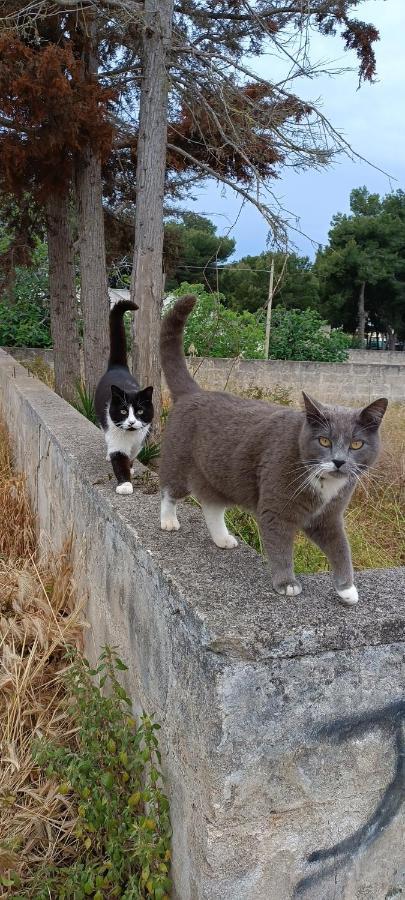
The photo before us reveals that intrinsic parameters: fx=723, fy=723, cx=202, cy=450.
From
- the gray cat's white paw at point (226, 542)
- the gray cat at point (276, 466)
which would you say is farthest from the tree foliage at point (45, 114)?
the gray cat's white paw at point (226, 542)

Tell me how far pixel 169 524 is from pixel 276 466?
70 cm

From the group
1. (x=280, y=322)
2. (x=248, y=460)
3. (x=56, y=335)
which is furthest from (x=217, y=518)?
(x=280, y=322)

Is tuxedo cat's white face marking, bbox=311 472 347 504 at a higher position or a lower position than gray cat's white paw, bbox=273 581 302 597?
higher

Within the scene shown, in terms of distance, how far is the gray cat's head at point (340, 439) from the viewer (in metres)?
2.00

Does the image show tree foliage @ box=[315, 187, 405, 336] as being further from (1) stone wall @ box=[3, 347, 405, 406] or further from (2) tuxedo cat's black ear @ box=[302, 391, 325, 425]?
(2) tuxedo cat's black ear @ box=[302, 391, 325, 425]

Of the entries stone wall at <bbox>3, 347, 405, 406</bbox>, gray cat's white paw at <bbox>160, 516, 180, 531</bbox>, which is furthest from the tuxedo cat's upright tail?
stone wall at <bbox>3, 347, 405, 406</bbox>

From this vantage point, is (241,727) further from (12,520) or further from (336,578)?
(12,520)

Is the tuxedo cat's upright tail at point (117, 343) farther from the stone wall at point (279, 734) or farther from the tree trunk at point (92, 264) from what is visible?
the stone wall at point (279, 734)

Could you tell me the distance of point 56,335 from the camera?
26.8 feet

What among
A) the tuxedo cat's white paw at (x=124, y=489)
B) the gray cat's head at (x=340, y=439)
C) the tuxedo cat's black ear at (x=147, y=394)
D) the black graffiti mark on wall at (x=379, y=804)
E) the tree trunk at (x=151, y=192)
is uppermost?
the tree trunk at (x=151, y=192)

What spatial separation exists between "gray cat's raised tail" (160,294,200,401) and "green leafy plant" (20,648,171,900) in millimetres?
1218

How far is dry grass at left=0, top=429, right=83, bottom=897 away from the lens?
2.58 meters

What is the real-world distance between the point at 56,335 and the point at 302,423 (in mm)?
6346

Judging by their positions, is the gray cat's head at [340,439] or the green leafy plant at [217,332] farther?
the green leafy plant at [217,332]
